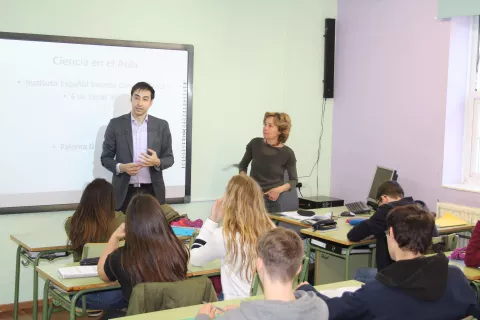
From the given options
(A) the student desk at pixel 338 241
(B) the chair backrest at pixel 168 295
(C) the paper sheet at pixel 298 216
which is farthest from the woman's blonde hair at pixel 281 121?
(B) the chair backrest at pixel 168 295

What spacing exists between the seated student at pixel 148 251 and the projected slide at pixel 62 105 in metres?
2.45

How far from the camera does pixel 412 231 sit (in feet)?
10.1

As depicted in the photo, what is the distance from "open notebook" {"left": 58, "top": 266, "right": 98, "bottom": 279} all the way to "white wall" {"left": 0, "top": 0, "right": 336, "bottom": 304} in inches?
69.7

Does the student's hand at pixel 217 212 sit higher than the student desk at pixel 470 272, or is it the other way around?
the student's hand at pixel 217 212

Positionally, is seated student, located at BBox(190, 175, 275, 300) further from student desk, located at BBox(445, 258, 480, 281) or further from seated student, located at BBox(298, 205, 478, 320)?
student desk, located at BBox(445, 258, 480, 281)

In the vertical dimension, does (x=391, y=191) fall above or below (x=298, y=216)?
above

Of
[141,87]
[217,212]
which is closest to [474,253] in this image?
[217,212]

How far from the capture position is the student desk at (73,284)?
11.0 ft

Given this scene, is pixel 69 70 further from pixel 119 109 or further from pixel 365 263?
pixel 365 263

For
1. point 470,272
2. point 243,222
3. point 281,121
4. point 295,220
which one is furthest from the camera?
point 281,121

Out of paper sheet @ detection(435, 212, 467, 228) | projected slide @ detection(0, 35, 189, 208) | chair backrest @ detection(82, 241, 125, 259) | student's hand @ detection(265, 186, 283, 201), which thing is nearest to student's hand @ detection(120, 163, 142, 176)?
projected slide @ detection(0, 35, 189, 208)

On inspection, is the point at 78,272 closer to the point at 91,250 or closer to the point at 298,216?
the point at 91,250

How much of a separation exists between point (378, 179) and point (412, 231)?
304 cm

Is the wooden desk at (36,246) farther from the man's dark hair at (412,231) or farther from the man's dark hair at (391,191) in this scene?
the man's dark hair at (391,191)
